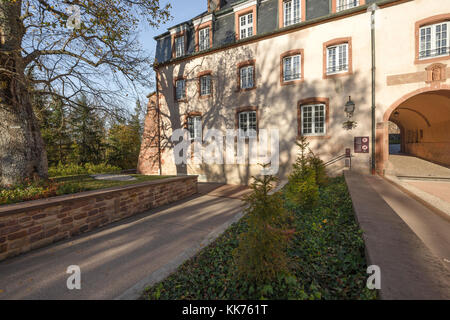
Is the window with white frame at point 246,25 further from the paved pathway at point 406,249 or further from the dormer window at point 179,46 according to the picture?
the paved pathway at point 406,249

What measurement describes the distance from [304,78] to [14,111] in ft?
38.3

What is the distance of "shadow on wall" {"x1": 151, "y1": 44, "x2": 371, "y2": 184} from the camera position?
945 cm

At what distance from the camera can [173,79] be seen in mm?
14289

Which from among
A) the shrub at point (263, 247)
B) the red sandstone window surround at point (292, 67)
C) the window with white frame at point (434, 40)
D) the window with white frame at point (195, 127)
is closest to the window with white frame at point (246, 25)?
the red sandstone window surround at point (292, 67)

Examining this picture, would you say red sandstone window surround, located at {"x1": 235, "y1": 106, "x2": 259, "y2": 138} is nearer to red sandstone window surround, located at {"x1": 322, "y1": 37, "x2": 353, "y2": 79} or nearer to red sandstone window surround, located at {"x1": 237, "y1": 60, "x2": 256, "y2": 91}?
red sandstone window surround, located at {"x1": 237, "y1": 60, "x2": 256, "y2": 91}

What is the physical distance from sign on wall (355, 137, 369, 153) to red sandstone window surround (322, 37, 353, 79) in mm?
3214

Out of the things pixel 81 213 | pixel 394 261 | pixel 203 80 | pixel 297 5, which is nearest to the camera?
pixel 394 261

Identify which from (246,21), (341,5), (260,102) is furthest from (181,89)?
(341,5)

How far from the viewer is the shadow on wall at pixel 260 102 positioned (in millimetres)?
9445

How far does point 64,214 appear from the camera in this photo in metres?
4.34

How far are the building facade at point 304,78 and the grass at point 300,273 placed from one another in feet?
25.0
